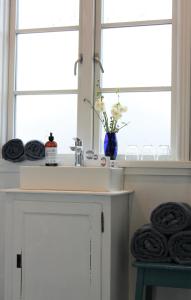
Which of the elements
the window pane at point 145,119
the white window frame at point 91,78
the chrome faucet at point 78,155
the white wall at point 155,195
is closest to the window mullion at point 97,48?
the white window frame at point 91,78

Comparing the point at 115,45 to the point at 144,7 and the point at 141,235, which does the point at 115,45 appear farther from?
the point at 141,235

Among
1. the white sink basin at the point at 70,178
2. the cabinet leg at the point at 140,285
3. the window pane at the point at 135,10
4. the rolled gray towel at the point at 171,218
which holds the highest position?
the window pane at the point at 135,10

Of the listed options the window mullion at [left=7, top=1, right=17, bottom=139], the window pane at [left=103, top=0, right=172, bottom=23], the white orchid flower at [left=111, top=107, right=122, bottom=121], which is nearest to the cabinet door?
the white orchid flower at [left=111, top=107, right=122, bottom=121]

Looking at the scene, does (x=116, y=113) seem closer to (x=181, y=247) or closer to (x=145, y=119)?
(x=145, y=119)

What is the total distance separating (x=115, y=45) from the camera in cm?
289

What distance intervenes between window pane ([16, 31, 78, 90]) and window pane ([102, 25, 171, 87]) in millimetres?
223

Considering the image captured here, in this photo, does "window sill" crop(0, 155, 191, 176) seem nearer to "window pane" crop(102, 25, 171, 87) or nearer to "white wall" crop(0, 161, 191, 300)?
"white wall" crop(0, 161, 191, 300)

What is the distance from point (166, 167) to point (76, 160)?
1.63ft

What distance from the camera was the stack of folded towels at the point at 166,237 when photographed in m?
2.24

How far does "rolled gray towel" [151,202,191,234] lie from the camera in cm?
227

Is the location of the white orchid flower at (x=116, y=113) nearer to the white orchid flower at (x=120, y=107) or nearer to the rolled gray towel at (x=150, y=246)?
the white orchid flower at (x=120, y=107)

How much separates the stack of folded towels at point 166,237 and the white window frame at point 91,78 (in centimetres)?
41

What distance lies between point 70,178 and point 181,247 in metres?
0.64

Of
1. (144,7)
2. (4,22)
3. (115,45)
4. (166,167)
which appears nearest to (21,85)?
(4,22)
